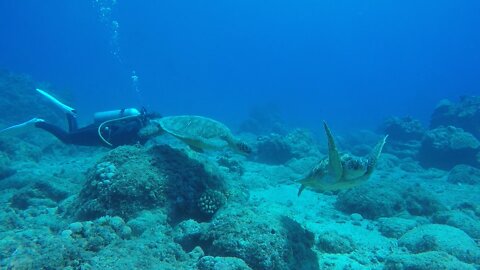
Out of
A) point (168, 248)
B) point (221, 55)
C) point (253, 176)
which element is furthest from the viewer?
point (221, 55)

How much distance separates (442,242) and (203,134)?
471 centimetres

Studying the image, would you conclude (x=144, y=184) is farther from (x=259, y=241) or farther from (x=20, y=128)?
(x=20, y=128)

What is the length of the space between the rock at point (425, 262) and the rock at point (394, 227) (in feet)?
7.28

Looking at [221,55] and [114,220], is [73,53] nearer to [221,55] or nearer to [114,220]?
[221,55]

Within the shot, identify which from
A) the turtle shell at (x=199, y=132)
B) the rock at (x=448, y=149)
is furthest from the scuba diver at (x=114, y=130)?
the rock at (x=448, y=149)

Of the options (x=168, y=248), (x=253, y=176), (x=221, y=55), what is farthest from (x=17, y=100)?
(x=221, y=55)

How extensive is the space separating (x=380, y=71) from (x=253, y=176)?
193m

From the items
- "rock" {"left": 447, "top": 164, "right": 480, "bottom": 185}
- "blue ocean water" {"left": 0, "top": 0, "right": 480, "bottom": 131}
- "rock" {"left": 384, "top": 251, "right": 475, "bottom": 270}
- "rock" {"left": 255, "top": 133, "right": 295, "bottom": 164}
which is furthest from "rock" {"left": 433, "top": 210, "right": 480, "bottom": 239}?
"blue ocean water" {"left": 0, "top": 0, "right": 480, "bottom": 131}

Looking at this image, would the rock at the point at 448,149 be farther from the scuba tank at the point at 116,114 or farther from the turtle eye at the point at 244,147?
the scuba tank at the point at 116,114

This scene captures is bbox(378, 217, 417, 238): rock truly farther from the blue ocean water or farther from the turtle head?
the blue ocean water

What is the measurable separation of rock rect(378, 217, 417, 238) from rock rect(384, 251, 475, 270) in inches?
87.4

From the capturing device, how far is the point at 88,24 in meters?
183

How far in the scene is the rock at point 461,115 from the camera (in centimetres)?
1992

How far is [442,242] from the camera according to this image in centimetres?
547
